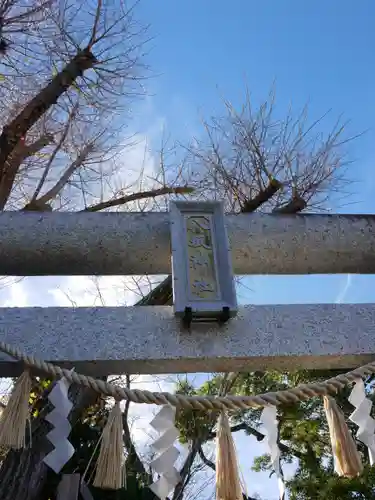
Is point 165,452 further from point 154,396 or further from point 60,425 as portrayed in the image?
point 60,425

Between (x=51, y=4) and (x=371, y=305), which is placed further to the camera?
(x=51, y=4)

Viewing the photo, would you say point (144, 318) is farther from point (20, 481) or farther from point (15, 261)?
point (20, 481)

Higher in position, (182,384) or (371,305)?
(182,384)

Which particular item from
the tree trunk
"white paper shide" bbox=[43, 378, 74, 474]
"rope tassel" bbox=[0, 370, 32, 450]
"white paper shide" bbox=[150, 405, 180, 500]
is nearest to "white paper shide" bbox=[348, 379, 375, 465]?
"white paper shide" bbox=[150, 405, 180, 500]

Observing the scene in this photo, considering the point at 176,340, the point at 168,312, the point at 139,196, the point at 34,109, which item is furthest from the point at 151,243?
the point at 139,196

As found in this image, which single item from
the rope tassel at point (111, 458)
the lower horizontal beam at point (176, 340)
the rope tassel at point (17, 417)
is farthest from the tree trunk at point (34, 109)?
the rope tassel at point (111, 458)

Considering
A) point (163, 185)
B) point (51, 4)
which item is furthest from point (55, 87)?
point (163, 185)

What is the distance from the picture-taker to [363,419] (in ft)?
4.80

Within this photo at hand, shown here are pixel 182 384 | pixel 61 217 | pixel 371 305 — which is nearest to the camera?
pixel 371 305

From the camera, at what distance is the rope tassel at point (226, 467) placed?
1.28m

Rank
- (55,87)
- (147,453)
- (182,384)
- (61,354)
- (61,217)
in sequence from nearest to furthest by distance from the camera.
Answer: (61,354)
(61,217)
(55,87)
(147,453)
(182,384)

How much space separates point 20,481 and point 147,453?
7.87ft

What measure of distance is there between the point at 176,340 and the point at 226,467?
380mm

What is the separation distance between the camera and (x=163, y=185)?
405 cm
